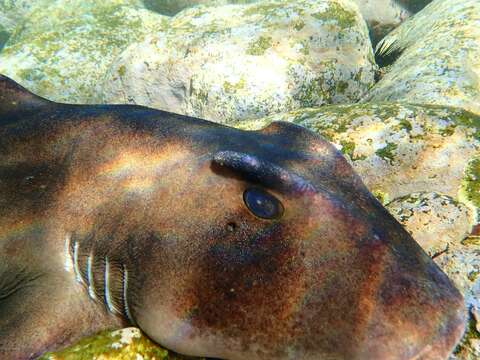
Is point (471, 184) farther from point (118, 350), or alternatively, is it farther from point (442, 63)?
point (118, 350)

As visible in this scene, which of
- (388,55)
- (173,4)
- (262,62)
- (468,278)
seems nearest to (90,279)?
(468,278)

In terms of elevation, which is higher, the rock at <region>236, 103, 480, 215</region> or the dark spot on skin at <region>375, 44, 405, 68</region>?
the rock at <region>236, 103, 480, 215</region>

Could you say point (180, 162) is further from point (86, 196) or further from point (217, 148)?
point (86, 196)

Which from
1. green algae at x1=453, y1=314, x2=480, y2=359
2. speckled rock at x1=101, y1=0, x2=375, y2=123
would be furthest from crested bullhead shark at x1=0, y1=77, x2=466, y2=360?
speckled rock at x1=101, y1=0, x2=375, y2=123

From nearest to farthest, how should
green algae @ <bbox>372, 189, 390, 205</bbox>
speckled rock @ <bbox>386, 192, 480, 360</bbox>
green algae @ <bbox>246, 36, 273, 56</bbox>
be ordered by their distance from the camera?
1. speckled rock @ <bbox>386, 192, 480, 360</bbox>
2. green algae @ <bbox>372, 189, 390, 205</bbox>
3. green algae @ <bbox>246, 36, 273, 56</bbox>

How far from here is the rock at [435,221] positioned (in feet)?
10.8

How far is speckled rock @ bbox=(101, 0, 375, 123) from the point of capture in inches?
270

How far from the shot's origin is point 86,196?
2766 millimetres

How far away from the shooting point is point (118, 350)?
2.22 meters

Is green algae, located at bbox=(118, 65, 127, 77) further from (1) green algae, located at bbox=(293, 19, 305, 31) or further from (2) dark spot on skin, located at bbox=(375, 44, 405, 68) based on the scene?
(2) dark spot on skin, located at bbox=(375, 44, 405, 68)

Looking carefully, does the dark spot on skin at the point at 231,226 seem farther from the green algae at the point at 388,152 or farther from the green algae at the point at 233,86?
the green algae at the point at 233,86

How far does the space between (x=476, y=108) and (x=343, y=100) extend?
2.46 meters

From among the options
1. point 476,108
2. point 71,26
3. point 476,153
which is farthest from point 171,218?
point 71,26

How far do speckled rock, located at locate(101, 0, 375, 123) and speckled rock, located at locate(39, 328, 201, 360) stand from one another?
203 inches
